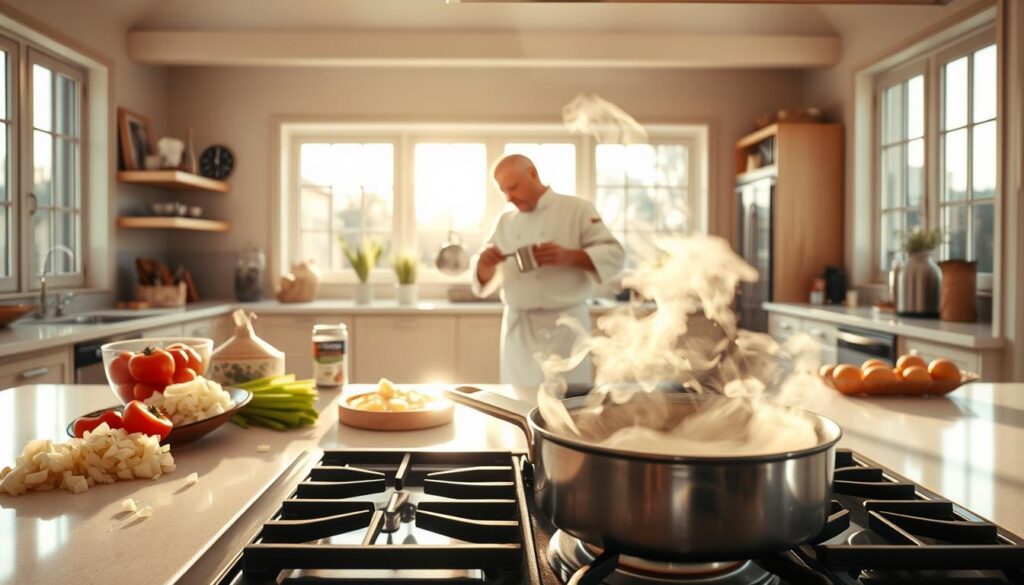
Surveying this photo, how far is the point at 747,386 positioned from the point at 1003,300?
8.75 ft

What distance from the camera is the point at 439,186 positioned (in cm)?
548

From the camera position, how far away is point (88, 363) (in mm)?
3088

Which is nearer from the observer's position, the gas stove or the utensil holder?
the gas stove

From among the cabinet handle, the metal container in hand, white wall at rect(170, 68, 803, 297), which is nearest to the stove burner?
the cabinet handle

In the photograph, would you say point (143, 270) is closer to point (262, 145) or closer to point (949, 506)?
point (262, 145)

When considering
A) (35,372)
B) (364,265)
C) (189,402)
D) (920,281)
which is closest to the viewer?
(189,402)

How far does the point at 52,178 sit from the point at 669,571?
14.9 feet

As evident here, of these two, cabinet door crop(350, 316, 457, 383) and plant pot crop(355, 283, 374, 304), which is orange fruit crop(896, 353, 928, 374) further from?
plant pot crop(355, 283, 374, 304)

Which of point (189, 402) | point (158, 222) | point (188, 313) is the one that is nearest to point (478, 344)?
point (188, 313)

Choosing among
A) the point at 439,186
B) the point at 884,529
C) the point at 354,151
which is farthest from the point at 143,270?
the point at 884,529

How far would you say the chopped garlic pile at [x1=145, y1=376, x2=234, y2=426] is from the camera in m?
1.11

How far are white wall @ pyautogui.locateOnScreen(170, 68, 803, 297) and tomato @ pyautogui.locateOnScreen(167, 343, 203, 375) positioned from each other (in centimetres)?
412

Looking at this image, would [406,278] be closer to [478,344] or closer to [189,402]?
[478,344]

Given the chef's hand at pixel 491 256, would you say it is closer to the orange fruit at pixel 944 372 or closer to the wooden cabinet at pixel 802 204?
the orange fruit at pixel 944 372
